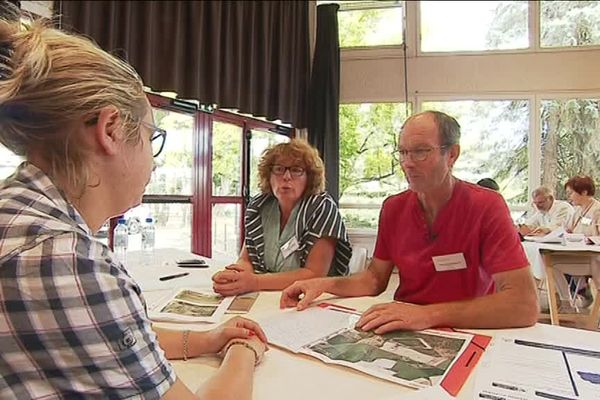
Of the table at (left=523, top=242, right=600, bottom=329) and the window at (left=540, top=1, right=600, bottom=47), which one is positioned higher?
the window at (left=540, top=1, right=600, bottom=47)

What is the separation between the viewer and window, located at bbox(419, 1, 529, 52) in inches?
57.0

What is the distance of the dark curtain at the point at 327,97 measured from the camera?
185 cm

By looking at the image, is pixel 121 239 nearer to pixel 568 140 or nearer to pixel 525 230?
pixel 525 230

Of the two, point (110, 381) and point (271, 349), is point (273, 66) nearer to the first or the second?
point (271, 349)

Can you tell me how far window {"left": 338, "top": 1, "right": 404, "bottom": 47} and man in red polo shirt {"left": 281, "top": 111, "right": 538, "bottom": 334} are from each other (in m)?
0.49

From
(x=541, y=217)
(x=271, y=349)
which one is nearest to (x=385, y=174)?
(x=541, y=217)

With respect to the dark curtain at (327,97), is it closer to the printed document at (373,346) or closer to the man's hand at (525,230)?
the man's hand at (525,230)

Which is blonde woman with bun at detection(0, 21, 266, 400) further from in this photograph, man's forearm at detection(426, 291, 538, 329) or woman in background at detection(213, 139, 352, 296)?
woman in background at detection(213, 139, 352, 296)

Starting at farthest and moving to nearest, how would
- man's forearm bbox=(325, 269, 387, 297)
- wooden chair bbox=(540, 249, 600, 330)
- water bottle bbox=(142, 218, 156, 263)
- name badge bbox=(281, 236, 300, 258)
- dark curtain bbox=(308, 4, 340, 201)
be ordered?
water bottle bbox=(142, 218, 156, 263) → dark curtain bbox=(308, 4, 340, 201) → name badge bbox=(281, 236, 300, 258) → man's forearm bbox=(325, 269, 387, 297) → wooden chair bbox=(540, 249, 600, 330)

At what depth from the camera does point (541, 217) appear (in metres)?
1.27

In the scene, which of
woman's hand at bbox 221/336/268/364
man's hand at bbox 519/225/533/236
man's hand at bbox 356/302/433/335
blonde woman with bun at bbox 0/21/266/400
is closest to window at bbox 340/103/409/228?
man's hand at bbox 519/225/533/236

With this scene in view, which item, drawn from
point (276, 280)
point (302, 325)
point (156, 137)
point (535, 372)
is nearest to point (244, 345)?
point (302, 325)

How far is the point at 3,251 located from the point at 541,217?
1244mm

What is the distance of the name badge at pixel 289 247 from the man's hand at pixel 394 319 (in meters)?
0.71
